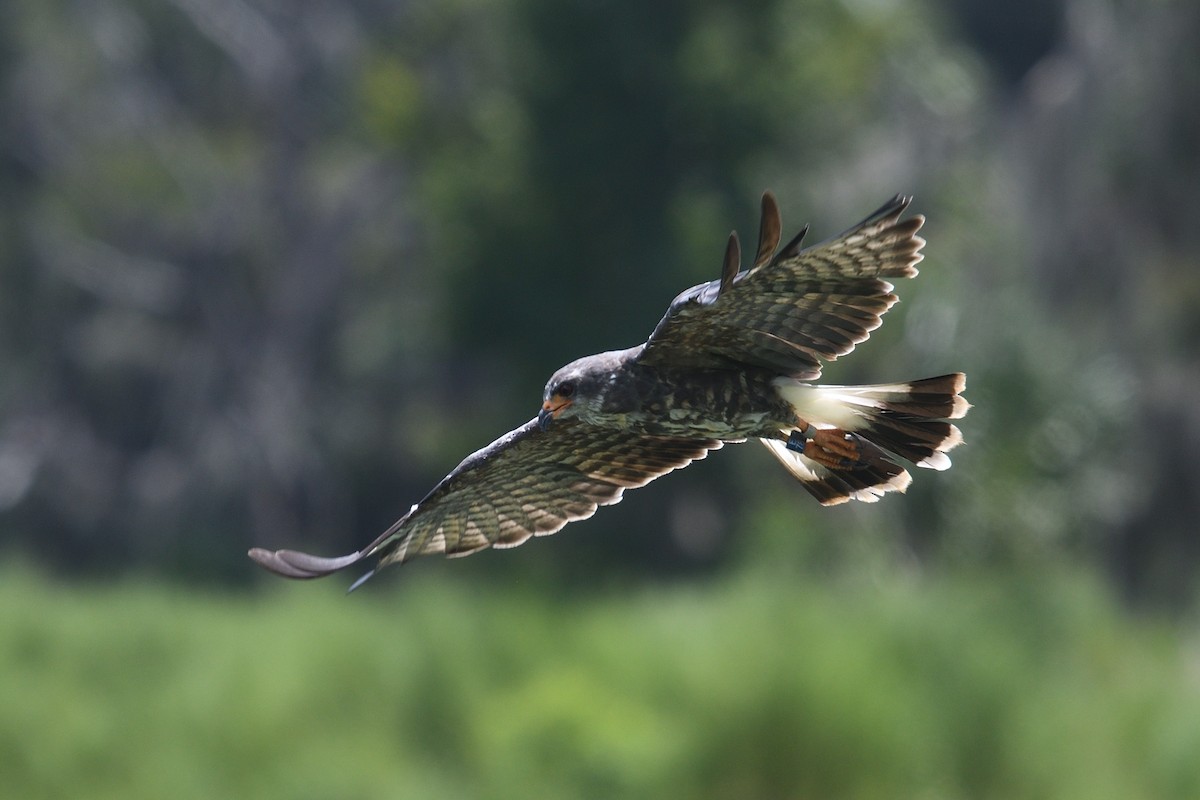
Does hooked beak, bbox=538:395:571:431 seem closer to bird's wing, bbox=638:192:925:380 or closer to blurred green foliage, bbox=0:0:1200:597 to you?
bird's wing, bbox=638:192:925:380

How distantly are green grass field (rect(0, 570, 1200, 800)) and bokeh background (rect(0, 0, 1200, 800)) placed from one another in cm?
3

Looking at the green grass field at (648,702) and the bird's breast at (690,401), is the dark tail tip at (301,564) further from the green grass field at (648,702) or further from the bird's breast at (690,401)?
the green grass field at (648,702)

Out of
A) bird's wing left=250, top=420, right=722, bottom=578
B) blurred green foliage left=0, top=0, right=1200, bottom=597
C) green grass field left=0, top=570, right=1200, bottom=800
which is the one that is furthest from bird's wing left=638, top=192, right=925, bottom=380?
blurred green foliage left=0, top=0, right=1200, bottom=597

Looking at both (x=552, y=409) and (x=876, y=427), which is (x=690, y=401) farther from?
(x=876, y=427)

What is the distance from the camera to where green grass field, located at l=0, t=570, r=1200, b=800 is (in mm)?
10430

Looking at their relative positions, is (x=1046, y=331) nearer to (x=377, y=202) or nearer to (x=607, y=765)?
(x=607, y=765)

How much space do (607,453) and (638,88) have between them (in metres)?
15.2

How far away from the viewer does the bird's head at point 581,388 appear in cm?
547

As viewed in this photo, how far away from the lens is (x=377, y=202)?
1039 inches

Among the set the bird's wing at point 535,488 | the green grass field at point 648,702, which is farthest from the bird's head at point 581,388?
the green grass field at point 648,702

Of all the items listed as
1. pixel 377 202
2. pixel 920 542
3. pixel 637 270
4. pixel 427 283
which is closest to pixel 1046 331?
pixel 920 542

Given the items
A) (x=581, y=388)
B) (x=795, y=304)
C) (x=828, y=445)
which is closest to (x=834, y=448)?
(x=828, y=445)

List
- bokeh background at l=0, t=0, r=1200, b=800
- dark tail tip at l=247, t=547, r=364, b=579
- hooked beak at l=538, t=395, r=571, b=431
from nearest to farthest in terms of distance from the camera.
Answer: dark tail tip at l=247, t=547, r=364, b=579 < hooked beak at l=538, t=395, r=571, b=431 < bokeh background at l=0, t=0, r=1200, b=800

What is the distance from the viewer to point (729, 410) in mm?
5520
